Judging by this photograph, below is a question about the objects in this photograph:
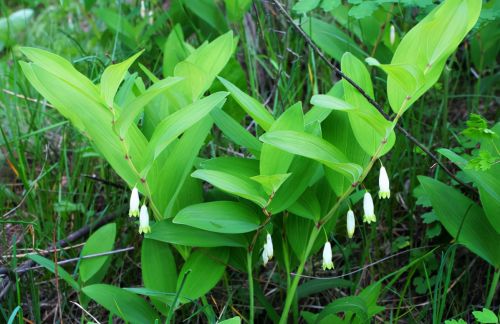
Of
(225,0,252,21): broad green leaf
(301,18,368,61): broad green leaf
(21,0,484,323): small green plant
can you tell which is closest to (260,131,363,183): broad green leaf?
(21,0,484,323): small green plant

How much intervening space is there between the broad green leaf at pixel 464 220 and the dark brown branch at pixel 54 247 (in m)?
1.07

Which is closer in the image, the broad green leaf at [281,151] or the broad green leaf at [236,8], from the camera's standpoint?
the broad green leaf at [281,151]

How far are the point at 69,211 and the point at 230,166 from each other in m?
0.98

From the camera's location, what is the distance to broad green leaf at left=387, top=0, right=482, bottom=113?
54.5 inches

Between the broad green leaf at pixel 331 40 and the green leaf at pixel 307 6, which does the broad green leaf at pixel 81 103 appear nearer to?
the green leaf at pixel 307 6

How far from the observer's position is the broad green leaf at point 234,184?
138 centimetres

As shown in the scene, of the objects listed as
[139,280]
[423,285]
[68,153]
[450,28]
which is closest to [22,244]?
[139,280]

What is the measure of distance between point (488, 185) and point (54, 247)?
3.90ft

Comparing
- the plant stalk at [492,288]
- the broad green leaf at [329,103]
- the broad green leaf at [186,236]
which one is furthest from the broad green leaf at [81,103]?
the plant stalk at [492,288]

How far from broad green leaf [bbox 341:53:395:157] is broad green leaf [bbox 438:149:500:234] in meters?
0.22

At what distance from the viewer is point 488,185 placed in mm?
1623

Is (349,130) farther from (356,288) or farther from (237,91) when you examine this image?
(356,288)

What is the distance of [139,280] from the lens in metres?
2.12

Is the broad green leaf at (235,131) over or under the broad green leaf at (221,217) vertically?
over
